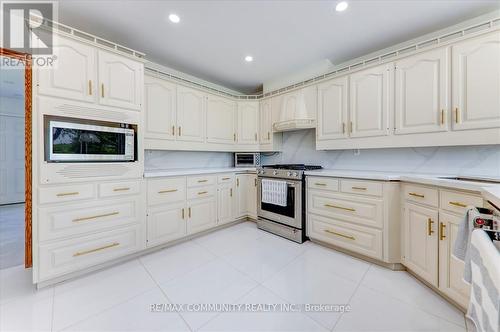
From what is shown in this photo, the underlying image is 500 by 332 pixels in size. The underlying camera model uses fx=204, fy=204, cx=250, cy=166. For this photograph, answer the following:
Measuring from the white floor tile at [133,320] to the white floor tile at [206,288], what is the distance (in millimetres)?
88

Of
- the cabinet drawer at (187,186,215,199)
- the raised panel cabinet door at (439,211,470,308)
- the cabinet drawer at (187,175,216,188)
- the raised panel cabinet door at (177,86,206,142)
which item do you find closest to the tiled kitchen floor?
the raised panel cabinet door at (439,211,470,308)

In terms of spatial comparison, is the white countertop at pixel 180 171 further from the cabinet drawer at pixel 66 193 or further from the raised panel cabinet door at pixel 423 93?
the raised panel cabinet door at pixel 423 93

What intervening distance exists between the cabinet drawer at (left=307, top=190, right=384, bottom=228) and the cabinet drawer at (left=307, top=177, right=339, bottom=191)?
0.06 m

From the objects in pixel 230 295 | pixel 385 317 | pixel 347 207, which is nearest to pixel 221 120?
pixel 347 207

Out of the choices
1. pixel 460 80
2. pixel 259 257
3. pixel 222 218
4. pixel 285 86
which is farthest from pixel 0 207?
pixel 460 80

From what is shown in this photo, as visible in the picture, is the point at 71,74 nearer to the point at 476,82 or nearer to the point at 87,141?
the point at 87,141

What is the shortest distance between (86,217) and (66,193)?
0.89ft

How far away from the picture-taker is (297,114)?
115 inches

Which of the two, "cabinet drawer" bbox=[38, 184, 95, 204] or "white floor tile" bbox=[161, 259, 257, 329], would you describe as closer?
"white floor tile" bbox=[161, 259, 257, 329]

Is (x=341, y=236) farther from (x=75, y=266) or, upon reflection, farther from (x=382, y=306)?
(x=75, y=266)

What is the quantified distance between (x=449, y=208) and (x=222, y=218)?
2.49 meters

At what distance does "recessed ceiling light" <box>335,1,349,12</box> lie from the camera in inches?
70.9

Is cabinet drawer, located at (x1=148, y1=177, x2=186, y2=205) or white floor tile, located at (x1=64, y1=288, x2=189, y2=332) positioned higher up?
cabinet drawer, located at (x1=148, y1=177, x2=186, y2=205)

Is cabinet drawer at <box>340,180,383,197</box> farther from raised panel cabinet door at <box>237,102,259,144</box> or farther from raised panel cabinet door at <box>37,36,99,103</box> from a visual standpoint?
raised panel cabinet door at <box>37,36,99,103</box>
